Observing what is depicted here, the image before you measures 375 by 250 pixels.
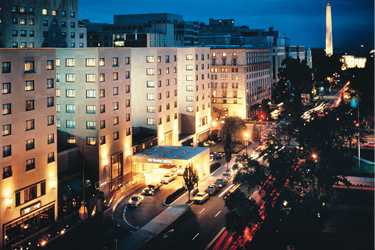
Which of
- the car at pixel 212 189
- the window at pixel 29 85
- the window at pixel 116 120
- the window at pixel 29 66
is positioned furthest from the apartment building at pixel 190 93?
the window at pixel 29 66

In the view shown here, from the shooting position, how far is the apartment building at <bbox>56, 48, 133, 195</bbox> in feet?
210

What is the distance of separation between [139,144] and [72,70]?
645 inches

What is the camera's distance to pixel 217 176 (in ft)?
249

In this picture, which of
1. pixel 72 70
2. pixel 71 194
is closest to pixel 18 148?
pixel 71 194

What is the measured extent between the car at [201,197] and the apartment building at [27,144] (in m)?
18.3

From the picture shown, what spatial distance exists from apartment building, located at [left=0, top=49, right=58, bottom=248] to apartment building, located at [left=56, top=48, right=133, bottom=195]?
1019 cm

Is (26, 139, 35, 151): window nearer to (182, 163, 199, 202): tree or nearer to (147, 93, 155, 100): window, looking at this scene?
(182, 163, 199, 202): tree

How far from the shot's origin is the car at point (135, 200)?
198 feet

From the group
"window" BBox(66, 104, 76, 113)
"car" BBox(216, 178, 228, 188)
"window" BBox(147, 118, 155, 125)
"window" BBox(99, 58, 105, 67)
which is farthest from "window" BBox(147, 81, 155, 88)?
"car" BBox(216, 178, 228, 188)

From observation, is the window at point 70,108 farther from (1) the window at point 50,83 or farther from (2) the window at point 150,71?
(2) the window at point 150,71

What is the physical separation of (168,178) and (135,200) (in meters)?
12.0

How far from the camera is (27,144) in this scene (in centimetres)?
5009

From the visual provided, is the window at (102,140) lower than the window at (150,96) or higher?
lower

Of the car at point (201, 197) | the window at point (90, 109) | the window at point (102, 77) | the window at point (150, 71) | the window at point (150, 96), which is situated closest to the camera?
the car at point (201, 197)
